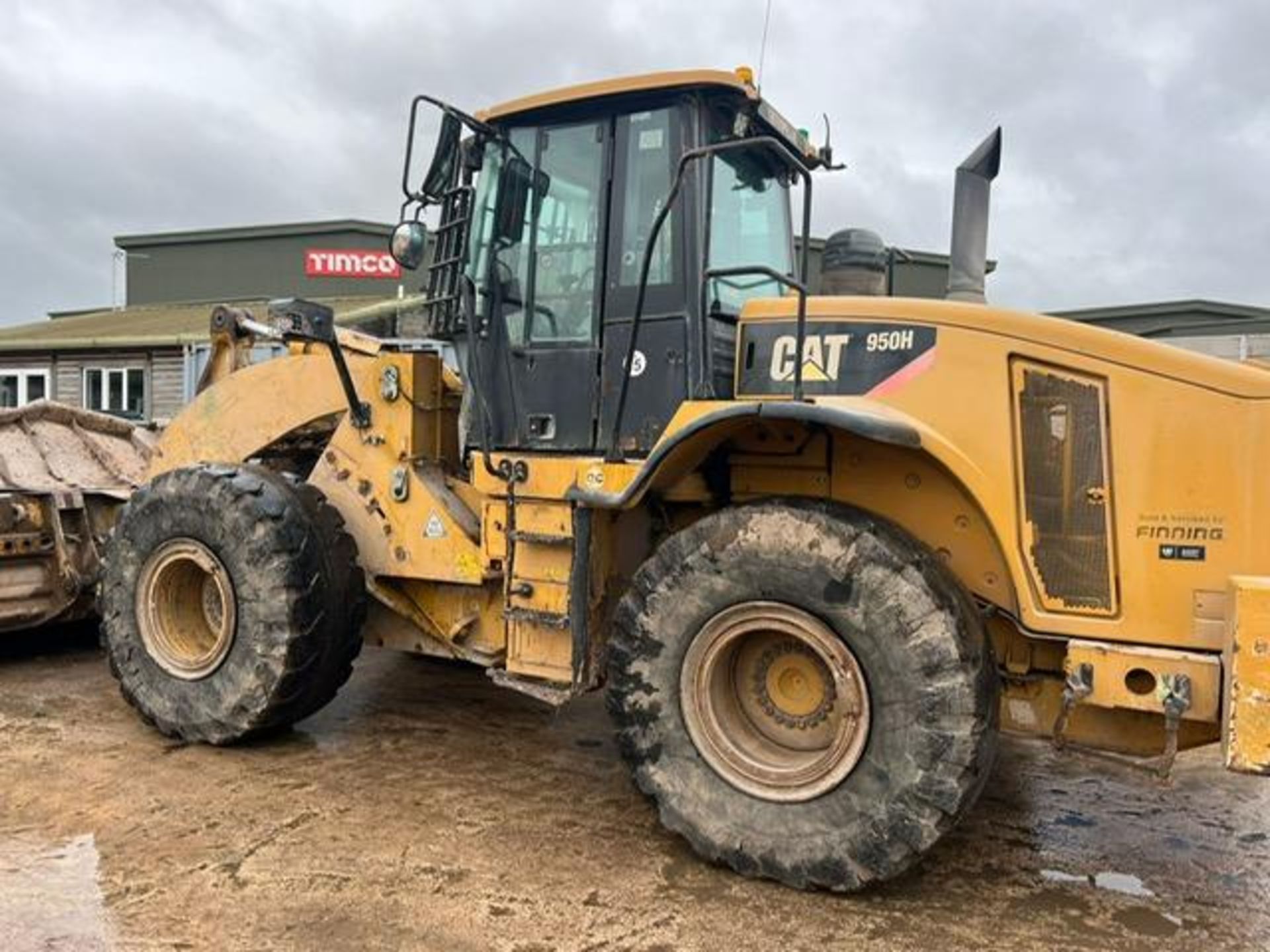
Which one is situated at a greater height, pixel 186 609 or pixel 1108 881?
pixel 186 609

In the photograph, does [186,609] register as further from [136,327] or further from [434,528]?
[136,327]

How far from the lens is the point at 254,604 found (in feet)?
15.2

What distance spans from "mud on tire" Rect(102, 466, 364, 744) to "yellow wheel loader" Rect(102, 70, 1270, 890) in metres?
0.02

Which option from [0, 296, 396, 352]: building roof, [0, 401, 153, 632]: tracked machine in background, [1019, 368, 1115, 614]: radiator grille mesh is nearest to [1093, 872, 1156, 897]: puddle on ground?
[1019, 368, 1115, 614]: radiator grille mesh

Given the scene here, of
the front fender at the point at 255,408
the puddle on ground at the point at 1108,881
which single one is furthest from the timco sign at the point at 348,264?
the puddle on ground at the point at 1108,881

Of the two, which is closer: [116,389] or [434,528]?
[434,528]

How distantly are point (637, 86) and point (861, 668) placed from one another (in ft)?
7.93

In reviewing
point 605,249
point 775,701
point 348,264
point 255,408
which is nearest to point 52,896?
point 775,701

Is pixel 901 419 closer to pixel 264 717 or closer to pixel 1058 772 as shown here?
pixel 1058 772

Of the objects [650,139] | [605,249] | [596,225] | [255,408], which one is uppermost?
[650,139]

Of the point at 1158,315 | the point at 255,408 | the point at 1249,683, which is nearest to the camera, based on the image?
the point at 1249,683

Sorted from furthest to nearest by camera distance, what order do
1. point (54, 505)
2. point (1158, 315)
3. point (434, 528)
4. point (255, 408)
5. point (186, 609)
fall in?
1. point (1158, 315)
2. point (54, 505)
3. point (255, 408)
4. point (186, 609)
5. point (434, 528)

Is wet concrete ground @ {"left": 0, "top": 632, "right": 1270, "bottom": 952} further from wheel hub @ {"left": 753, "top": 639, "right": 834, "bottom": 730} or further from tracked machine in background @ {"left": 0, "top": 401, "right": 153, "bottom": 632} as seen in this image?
tracked machine in background @ {"left": 0, "top": 401, "right": 153, "bottom": 632}

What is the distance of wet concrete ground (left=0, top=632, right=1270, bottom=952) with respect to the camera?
10.7 feet
